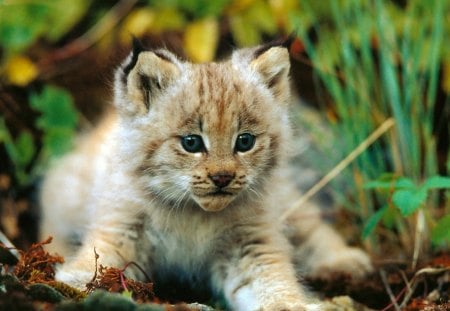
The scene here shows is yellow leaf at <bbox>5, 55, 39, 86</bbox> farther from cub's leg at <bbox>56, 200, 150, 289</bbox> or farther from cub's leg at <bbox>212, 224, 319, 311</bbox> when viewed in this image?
cub's leg at <bbox>212, 224, 319, 311</bbox>

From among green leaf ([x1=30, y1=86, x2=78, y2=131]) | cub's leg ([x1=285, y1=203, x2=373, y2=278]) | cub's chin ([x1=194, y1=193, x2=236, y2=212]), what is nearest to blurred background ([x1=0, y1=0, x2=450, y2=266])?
green leaf ([x1=30, y1=86, x2=78, y2=131])

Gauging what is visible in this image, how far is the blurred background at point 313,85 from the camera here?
4656mm

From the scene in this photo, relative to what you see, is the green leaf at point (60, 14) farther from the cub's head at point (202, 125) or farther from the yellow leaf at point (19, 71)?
the cub's head at point (202, 125)

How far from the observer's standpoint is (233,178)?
3.33m

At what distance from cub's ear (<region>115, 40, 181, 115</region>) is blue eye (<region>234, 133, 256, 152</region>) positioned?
472mm

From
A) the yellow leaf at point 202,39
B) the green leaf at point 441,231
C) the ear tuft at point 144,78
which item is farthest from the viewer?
the yellow leaf at point 202,39

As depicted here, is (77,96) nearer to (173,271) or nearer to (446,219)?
(173,271)

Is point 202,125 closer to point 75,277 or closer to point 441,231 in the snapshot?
point 75,277

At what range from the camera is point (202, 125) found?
3.35m

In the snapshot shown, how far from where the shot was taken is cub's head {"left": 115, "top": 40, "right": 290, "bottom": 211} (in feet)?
11.0

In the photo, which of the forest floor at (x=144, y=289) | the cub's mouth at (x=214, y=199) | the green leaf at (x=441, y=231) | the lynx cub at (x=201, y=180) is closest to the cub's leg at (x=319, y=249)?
the forest floor at (x=144, y=289)

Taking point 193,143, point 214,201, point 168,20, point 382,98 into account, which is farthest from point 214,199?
point 168,20

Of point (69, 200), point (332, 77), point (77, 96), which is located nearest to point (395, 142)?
point (332, 77)

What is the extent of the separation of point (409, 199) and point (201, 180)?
1151 millimetres
